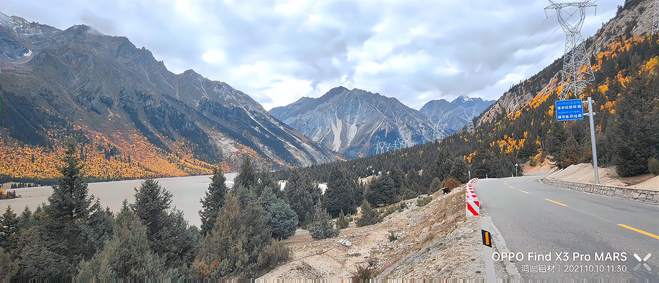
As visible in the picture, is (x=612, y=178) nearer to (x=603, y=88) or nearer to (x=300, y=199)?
(x=300, y=199)

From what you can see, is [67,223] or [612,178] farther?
[612,178]

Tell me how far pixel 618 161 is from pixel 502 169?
56395 mm

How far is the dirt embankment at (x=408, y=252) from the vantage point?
839 cm

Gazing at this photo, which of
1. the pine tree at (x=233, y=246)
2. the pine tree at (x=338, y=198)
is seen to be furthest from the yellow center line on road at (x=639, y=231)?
the pine tree at (x=338, y=198)

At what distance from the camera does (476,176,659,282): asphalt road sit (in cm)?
612

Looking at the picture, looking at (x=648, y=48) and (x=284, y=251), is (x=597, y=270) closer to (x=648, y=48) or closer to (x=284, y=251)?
(x=284, y=251)

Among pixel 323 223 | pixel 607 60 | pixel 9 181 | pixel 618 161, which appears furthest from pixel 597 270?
pixel 9 181

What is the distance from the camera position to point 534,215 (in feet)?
41.2

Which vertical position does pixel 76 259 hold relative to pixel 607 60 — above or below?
below

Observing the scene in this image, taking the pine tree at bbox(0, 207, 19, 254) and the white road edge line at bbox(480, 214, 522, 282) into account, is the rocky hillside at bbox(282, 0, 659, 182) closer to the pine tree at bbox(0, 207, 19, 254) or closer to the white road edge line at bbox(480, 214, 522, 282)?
the white road edge line at bbox(480, 214, 522, 282)

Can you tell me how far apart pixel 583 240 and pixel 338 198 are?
62168mm

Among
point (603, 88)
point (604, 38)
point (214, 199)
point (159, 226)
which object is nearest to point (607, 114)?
point (603, 88)

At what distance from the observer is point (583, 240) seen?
26.9 feet

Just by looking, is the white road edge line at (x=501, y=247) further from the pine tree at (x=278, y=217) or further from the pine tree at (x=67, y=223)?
the pine tree at (x=278, y=217)
